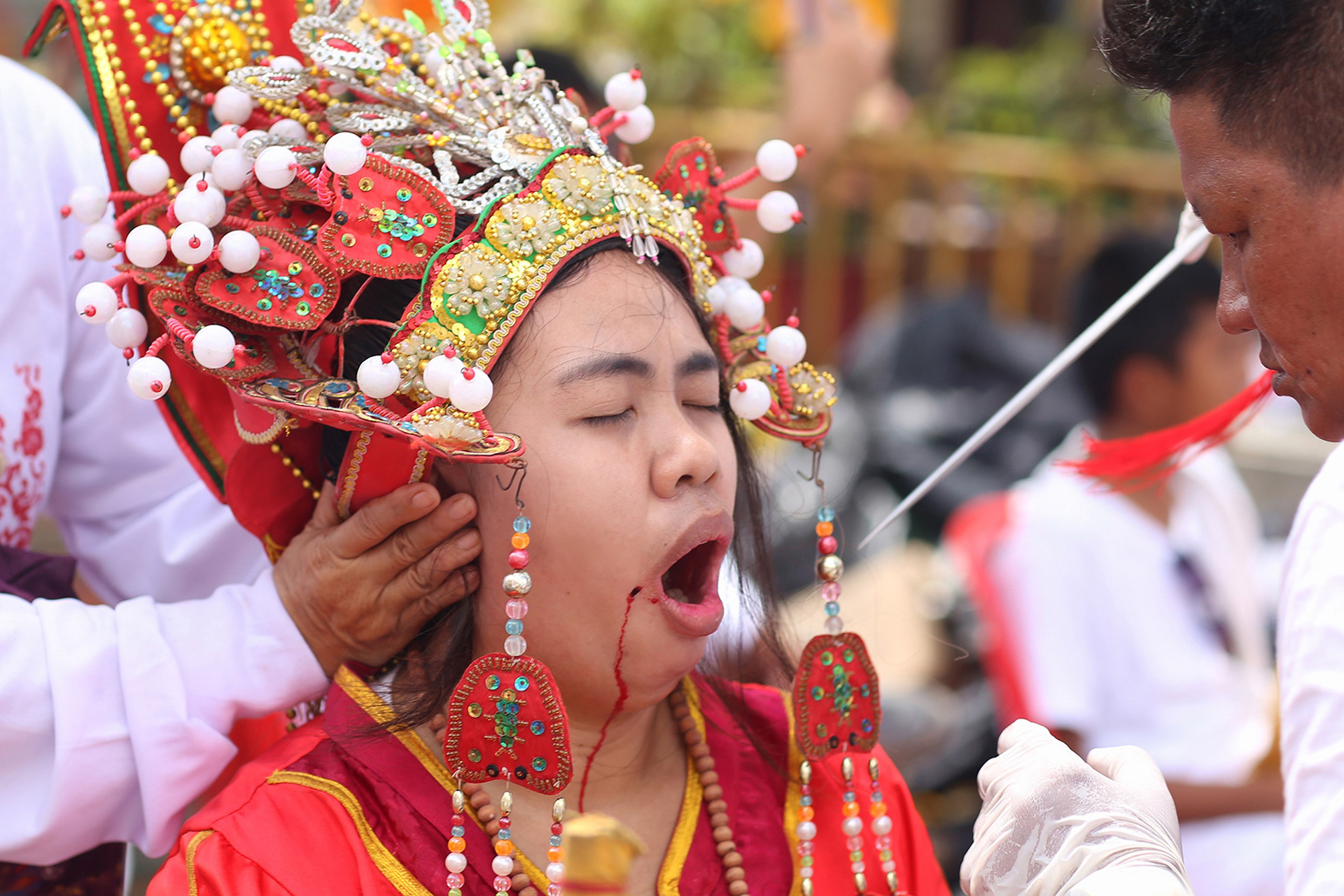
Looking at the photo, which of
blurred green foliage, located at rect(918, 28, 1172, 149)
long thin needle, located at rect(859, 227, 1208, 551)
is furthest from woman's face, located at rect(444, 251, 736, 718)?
blurred green foliage, located at rect(918, 28, 1172, 149)

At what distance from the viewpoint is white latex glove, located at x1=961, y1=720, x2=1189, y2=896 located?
1271mm

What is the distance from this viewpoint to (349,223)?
1.40 meters

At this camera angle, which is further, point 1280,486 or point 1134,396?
point 1280,486

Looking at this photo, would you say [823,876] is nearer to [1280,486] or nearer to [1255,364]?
[1255,364]

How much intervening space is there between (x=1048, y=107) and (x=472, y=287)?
18.2 ft

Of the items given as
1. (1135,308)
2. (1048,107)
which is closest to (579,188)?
Result: (1135,308)

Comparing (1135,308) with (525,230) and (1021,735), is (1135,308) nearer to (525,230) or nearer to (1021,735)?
(1021,735)

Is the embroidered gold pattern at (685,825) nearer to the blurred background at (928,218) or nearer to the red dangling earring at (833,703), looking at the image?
the red dangling earring at (833,703)

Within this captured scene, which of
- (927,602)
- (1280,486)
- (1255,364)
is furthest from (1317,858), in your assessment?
(1280,486)

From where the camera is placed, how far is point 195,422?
162 centimetres

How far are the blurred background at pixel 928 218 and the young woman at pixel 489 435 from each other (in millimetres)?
3164

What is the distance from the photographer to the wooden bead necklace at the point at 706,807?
1.45 m

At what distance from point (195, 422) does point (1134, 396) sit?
267 centimetres

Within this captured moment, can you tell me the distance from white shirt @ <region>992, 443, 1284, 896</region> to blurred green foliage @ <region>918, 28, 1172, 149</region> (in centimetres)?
332
